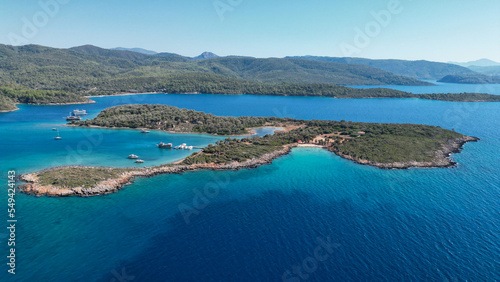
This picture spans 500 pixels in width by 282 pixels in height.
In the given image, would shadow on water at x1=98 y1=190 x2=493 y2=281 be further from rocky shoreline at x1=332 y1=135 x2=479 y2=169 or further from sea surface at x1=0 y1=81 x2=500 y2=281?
rocky shoreline at x1=332 y1=135 x2=479 y2=169

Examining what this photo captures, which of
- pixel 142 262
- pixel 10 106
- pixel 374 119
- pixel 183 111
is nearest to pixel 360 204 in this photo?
pixel 142 262

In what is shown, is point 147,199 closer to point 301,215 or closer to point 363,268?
point 301,215

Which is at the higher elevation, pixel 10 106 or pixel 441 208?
pixel 10 106

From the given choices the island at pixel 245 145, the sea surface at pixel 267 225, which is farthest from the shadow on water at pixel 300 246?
the island at pixel 245 145

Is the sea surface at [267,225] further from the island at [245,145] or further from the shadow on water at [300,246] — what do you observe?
the island at [245,145]

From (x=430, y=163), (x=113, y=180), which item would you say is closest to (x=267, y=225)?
(x=113, y=180)

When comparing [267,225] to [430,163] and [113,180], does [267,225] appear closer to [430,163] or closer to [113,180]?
[113,180]

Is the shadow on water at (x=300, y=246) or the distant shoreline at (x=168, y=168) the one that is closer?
the shadow on water at (x=300, y=246)
